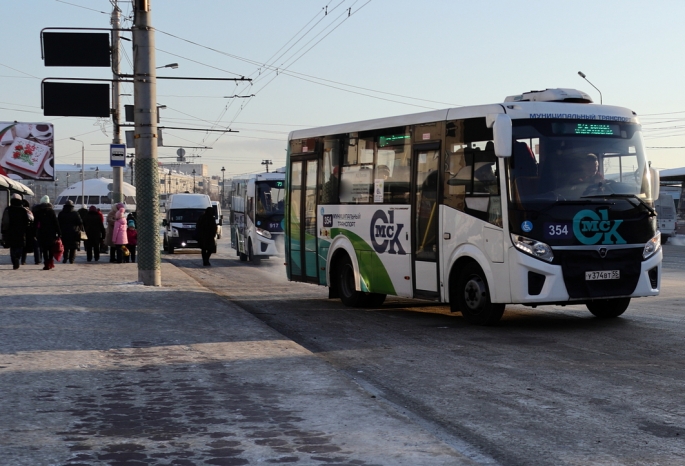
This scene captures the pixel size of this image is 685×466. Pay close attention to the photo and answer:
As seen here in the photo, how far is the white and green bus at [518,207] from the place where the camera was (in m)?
12.2

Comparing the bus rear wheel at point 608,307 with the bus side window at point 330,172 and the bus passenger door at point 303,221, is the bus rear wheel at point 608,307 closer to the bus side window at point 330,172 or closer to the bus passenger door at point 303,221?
the bus side window at point 330,172

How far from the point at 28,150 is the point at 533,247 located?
171 feet

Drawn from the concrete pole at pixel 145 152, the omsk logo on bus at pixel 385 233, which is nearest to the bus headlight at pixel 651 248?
the omsk logo on bus at pixel 385 233

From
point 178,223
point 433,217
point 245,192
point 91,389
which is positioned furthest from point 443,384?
point 178,223

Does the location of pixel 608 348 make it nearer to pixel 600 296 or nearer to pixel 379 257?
pixel 600 296

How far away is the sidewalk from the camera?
19.1 ft

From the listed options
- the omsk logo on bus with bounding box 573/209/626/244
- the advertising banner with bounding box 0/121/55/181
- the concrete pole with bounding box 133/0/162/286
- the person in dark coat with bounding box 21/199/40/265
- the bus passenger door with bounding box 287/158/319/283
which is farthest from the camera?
the advertising banner with bounding box 0/121/55/181

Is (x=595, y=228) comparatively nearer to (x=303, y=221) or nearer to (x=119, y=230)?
(x=303, y=221)

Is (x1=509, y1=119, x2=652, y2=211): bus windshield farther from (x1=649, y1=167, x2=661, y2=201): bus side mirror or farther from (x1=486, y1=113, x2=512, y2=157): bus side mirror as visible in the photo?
(x1=486, y1=113, x2=512, y2=157): bus side mirror

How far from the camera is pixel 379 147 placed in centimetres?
1509

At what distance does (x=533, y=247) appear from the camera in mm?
12141

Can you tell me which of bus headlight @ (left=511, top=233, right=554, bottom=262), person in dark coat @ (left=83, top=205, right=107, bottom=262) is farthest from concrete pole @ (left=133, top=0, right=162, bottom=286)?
person in dark coat @ (left=83, top=205, right=107, bottom=262)

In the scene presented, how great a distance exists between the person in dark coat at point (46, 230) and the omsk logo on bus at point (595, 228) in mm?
14314

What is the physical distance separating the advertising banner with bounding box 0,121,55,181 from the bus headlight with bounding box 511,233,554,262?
167 ft
